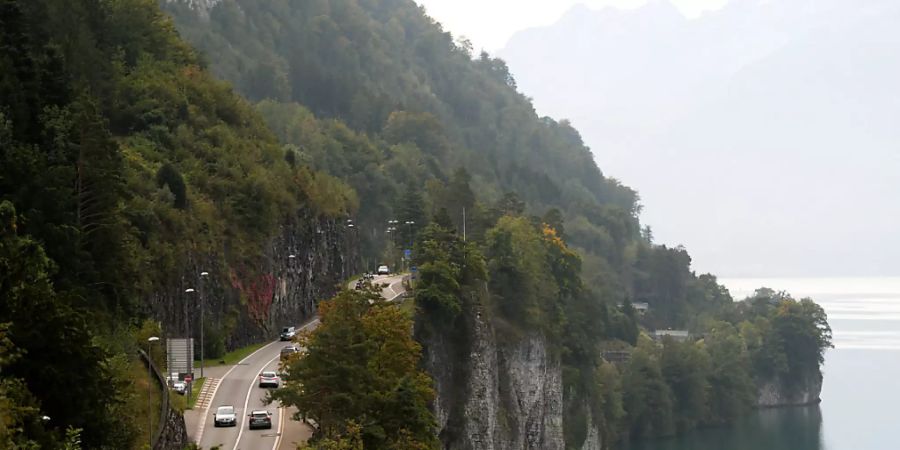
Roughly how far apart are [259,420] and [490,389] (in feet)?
101

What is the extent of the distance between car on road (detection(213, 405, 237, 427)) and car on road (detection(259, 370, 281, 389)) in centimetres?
808

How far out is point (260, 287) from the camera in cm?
8644

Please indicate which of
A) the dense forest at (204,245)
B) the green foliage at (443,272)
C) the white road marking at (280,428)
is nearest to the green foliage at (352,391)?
the dense forest at (204,245)

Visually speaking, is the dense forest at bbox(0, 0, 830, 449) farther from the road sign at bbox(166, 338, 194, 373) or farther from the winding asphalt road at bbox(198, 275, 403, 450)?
the winding asphalt road at bbox(198, 275, 403, 450)

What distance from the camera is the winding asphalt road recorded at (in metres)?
57.7

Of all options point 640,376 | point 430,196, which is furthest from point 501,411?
point 640,376

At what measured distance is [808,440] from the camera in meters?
155

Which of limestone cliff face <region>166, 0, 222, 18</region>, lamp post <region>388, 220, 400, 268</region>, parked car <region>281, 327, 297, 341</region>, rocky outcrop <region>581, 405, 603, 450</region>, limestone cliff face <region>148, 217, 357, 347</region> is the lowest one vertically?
rocky outcrop <region>581, 405, 603, 450</region>

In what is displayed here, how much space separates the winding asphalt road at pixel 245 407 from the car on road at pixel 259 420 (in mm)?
305

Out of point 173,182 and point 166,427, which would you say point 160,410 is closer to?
point 166,427

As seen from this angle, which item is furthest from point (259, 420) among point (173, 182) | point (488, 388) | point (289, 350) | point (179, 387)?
point (488, 388)

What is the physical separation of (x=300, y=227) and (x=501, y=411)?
20.3 metres

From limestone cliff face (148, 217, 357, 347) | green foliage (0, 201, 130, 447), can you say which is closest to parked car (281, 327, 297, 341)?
limestone cliff face (148, 217, 357, 347)

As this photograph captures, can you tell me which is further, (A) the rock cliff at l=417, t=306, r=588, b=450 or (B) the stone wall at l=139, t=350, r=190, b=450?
(A) the rock cliff at l=417, t=306, r=588, b=450
